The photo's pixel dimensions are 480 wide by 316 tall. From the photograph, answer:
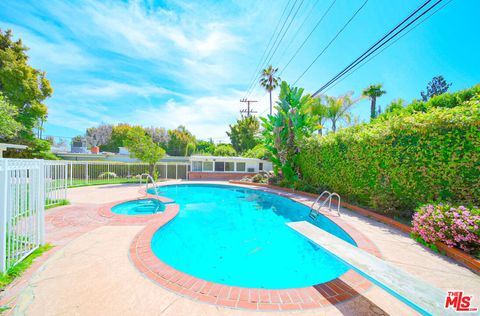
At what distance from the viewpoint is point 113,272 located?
3.15 meters

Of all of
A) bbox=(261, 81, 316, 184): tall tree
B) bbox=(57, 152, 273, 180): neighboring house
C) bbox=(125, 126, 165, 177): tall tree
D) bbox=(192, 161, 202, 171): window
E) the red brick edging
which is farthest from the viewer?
bbox=(192, 161, 202, 171): window

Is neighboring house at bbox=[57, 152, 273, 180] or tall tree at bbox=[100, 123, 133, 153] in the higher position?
tall tree at bbox=[100, 123, 133, 153]

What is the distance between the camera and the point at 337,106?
1953cm

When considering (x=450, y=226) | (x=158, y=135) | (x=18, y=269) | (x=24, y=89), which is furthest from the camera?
(x=158, y=135)

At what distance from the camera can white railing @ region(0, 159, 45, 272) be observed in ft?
8.87

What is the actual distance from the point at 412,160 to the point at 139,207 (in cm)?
1015

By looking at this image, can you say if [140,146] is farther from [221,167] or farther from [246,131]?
[246,131]

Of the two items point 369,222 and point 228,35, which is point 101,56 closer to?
point 228,35

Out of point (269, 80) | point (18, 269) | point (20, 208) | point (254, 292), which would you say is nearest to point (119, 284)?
point (18, 269)

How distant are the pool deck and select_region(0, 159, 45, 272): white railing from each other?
1.18ft

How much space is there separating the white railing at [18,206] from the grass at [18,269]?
66 millimetres

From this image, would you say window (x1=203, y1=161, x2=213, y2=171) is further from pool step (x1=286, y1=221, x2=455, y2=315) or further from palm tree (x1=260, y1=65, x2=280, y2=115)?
pool step (x1=286, y1=221, x2=455, y2=315)

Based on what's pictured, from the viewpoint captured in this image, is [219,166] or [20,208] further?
[219,166]

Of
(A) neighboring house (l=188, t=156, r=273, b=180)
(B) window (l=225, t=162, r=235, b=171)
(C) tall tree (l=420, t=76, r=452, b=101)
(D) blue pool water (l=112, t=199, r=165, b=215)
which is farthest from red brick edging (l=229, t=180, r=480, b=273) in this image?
(C) tall tree (l=420, t=76, r=452, b=101)
